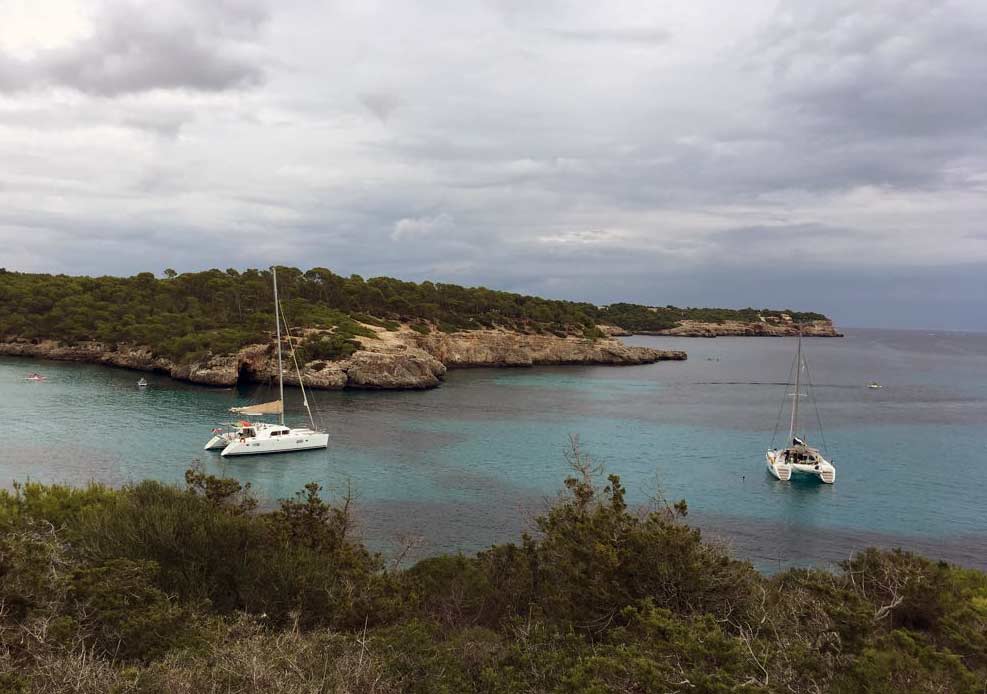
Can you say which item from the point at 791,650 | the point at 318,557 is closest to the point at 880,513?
the point at 791,650

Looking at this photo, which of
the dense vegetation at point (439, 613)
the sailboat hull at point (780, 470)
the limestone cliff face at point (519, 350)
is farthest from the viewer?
the limestone cliff face at point (519, 350)

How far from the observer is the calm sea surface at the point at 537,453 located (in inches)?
1035

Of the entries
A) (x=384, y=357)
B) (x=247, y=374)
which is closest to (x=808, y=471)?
(x=384, y=357)

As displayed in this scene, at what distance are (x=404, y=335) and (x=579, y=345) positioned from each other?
32.0m

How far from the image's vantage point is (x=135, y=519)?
1397cm

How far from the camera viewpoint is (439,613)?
13.5 m

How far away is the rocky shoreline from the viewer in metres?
64.1

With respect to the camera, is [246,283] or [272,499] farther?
[246,283]

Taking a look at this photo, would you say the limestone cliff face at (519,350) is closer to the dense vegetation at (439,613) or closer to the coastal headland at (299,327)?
the coastal headland at (299,327)

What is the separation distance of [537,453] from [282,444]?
16800mm

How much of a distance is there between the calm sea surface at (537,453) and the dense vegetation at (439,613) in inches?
335

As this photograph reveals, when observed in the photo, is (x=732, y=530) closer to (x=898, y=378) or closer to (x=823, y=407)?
(x=823, y=407)

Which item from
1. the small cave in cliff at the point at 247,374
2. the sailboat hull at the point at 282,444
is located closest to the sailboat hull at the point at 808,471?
the sailboat hull at the point at 282,444

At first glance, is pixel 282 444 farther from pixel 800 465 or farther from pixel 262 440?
pixel 800 465
